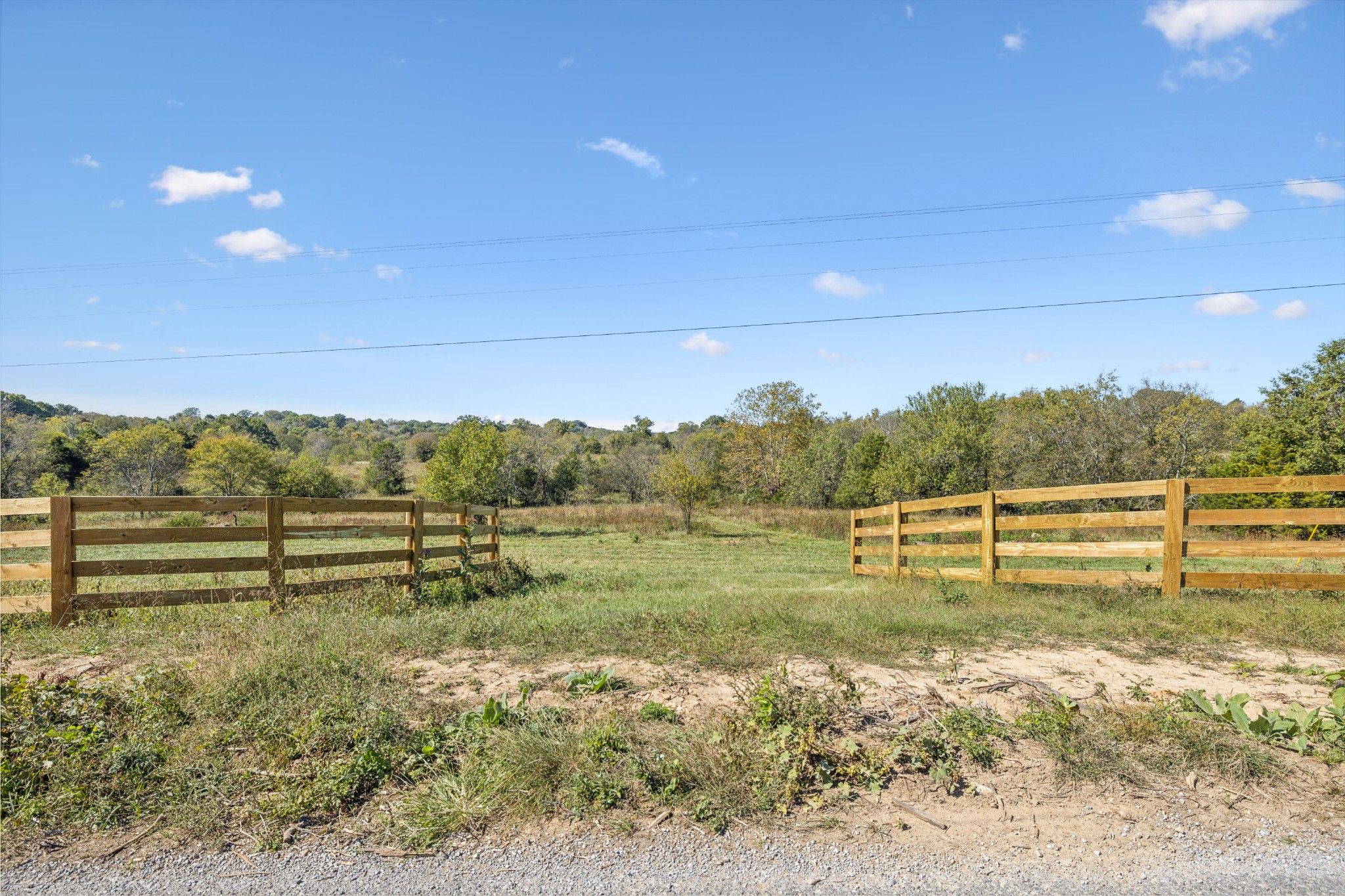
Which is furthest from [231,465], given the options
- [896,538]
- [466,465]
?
[896,538]

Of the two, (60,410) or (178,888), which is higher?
(60,410)

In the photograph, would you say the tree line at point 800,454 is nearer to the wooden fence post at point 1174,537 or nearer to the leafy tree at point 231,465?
the leafy tree at point 231,465

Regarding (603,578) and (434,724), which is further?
(603,578)

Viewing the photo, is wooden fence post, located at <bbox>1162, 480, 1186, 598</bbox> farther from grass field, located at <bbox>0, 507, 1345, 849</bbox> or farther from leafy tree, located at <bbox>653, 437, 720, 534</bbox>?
leafy tree, located at <bbox>653, 437, 720, 534</bbox>

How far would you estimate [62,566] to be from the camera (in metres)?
6.48

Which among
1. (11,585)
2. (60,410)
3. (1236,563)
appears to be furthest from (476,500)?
(60,410)

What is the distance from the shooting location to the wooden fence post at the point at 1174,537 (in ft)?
23.6

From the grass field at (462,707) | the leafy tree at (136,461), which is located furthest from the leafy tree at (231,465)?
the grass field at (462,707)

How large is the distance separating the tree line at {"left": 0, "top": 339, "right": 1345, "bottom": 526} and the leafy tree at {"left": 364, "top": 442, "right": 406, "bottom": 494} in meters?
0.20

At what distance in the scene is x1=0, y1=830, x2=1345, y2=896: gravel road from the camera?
8.88ft

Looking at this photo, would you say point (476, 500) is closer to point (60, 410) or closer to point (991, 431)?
point (991, 431)

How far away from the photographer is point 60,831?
313 cm

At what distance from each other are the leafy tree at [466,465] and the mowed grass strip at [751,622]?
20356 millimetres

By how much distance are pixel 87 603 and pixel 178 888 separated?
17.1ft
